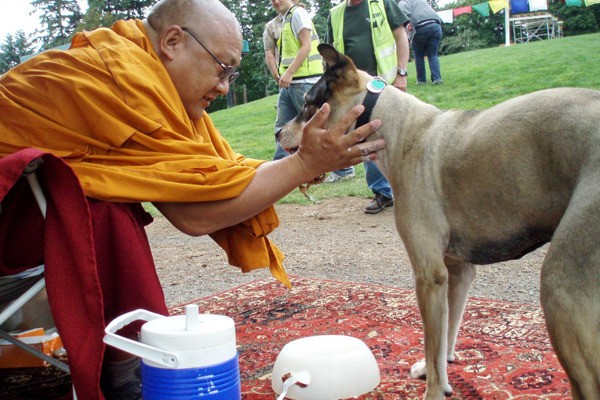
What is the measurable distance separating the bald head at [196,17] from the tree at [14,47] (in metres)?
58.7

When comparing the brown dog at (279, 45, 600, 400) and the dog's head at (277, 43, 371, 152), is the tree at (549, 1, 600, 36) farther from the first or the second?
the brown dog at (279, 45, 600, 400)

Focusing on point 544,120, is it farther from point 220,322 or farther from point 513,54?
point 513,54

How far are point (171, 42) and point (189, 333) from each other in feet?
4.84

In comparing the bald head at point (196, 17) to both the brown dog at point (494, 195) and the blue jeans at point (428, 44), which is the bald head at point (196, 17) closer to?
the brown dog at point (494, 195)

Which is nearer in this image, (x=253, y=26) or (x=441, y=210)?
(x=441, y=210)

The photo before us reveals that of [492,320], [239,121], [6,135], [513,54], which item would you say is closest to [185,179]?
[6,135]

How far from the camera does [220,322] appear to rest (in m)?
1.90

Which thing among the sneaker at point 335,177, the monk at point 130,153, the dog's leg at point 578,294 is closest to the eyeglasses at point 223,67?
the monk at point 130,153

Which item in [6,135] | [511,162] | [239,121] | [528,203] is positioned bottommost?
[239,121]

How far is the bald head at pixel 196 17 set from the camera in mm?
2740

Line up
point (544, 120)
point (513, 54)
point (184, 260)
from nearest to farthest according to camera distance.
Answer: point (544, 120) < point (184, 260) < point (513, 54)

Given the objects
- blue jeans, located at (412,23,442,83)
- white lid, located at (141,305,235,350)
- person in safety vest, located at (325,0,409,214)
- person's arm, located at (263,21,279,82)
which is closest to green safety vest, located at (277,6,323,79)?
person's arm, located at (263,21,279,82)

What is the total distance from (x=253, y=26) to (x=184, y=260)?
36.0 meters

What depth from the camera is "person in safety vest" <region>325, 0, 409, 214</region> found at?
6.23m
